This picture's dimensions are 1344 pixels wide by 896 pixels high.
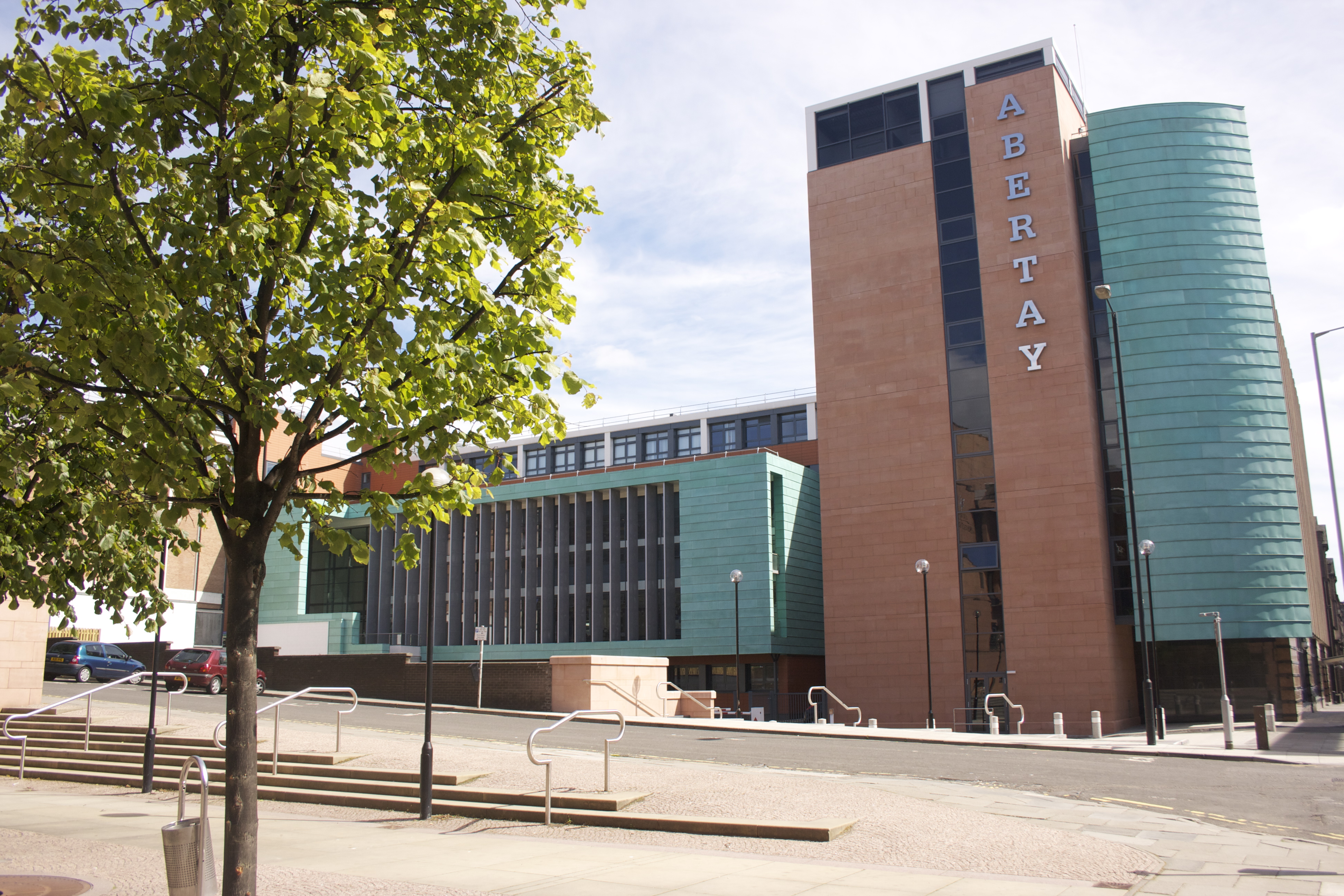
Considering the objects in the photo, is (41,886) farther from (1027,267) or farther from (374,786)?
(1027,267)

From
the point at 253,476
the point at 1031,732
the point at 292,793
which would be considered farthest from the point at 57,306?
the point at 1031,732

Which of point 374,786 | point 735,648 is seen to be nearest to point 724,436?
point 735,648

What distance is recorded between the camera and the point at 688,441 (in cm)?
7250

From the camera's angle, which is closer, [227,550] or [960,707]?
[227,550]

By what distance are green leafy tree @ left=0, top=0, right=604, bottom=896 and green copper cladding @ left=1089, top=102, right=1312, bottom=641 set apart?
37903mm

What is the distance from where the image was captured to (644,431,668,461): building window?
239 feet

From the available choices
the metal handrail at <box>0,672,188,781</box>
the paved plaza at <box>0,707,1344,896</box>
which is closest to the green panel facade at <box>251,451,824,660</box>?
the metal handrail at <box>0,672,188,781</box>

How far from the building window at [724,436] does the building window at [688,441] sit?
0.97 m

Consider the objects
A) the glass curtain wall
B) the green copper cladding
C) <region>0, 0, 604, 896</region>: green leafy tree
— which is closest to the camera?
<region>0, 0, 604, 896</region>: green leafy tree

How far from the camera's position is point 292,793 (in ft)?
48.8

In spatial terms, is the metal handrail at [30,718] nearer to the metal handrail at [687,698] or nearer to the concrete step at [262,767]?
the concrete step at [262,767]

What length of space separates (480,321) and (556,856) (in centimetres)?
588

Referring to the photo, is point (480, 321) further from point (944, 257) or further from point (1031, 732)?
point (944, 257)

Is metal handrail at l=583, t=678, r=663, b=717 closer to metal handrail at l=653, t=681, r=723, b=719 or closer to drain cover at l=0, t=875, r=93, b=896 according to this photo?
metal handrail at l=653, t=681, r=723, b=719
